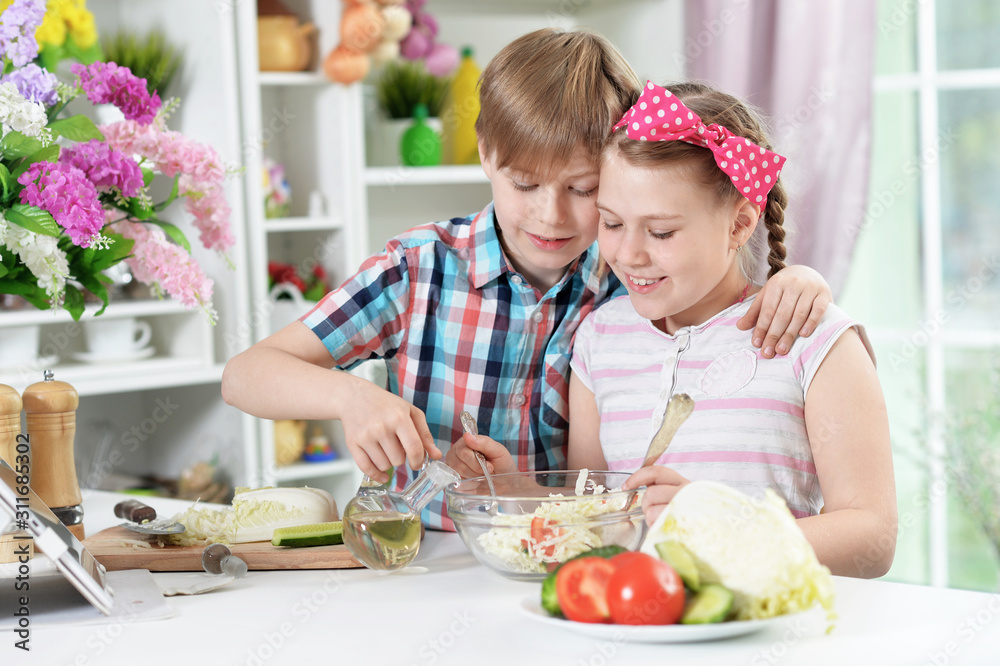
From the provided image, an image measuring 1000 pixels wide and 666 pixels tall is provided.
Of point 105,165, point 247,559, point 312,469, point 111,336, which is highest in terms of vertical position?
point 105,165

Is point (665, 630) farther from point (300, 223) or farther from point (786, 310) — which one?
point (300, 223)

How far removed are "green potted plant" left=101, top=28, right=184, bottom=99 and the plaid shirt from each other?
132 centimetres

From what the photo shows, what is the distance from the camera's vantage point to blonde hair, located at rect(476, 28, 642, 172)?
117cm

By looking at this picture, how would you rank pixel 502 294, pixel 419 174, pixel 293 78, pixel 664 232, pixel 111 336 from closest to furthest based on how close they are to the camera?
pixel 664 232 → pixel 502 294 → pixel 111 336 → pixel 293 78 → pixel 419 174

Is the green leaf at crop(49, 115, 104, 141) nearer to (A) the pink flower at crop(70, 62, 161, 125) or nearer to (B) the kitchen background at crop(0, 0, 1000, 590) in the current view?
(A) the pink flower at crop(70, 62, 161, 125)

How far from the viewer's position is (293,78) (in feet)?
8.48

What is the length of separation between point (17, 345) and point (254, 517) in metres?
1.39

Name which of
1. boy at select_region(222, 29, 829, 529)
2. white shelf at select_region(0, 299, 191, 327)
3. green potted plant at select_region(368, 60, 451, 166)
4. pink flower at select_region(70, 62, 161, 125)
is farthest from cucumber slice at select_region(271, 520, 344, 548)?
green potted plant at select_region(368, 60, 451, 166)

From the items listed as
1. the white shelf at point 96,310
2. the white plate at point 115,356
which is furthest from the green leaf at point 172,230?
the white plate at point 115,356

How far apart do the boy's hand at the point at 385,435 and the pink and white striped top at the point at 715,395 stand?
0.33 meters

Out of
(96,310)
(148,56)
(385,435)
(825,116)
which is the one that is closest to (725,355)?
(385,435)

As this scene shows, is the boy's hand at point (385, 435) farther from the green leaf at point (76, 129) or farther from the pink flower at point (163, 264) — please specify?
the green leaf at point (76, 129)

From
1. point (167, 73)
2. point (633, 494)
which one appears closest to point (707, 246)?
point (633, 494)

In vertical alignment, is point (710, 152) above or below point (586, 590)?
above
